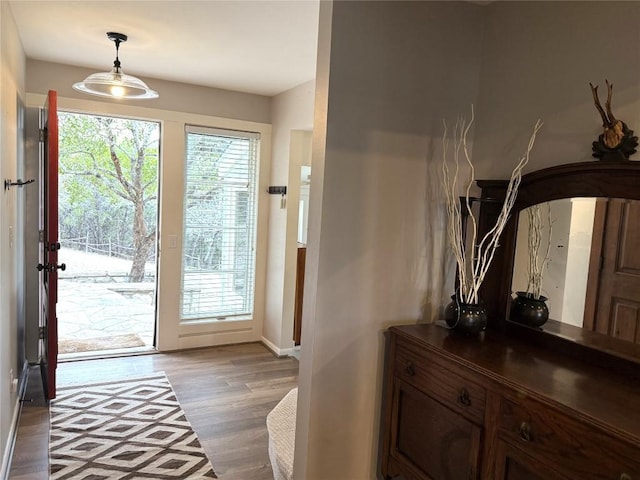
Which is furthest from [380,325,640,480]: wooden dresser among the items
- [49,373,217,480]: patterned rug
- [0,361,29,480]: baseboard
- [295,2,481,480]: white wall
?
[0,361,29,480]: baseboard

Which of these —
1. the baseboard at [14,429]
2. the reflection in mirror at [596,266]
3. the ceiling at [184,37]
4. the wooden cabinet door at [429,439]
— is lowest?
the baseboard at [14,429]

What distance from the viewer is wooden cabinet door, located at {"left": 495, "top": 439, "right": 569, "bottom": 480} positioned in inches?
54.6

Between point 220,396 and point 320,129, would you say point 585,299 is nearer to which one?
point 320,129

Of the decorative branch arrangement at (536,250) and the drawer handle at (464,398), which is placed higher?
the decorative branch arrangement at (536,250)

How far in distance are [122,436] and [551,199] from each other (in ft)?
9.16

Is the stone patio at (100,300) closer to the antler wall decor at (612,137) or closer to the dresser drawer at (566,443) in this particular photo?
the dresser drawer at (566,443)

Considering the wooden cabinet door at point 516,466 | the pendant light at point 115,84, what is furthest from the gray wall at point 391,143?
the pendant light at point 115,84

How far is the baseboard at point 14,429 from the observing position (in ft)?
8.23

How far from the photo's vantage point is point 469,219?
227 cm

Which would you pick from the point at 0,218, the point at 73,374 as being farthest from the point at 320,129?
the point at 73,374

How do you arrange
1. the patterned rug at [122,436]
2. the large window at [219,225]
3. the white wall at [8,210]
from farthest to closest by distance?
1. the large window at [219,225]
2. the patterned rug at [122,436]
3. the white wall at [8,210]

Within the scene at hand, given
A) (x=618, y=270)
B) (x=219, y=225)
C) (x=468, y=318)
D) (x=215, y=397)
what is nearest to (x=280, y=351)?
(x=215, y=397)

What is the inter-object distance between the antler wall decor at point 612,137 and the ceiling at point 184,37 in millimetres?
1460

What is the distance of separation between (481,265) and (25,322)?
12.2ft
